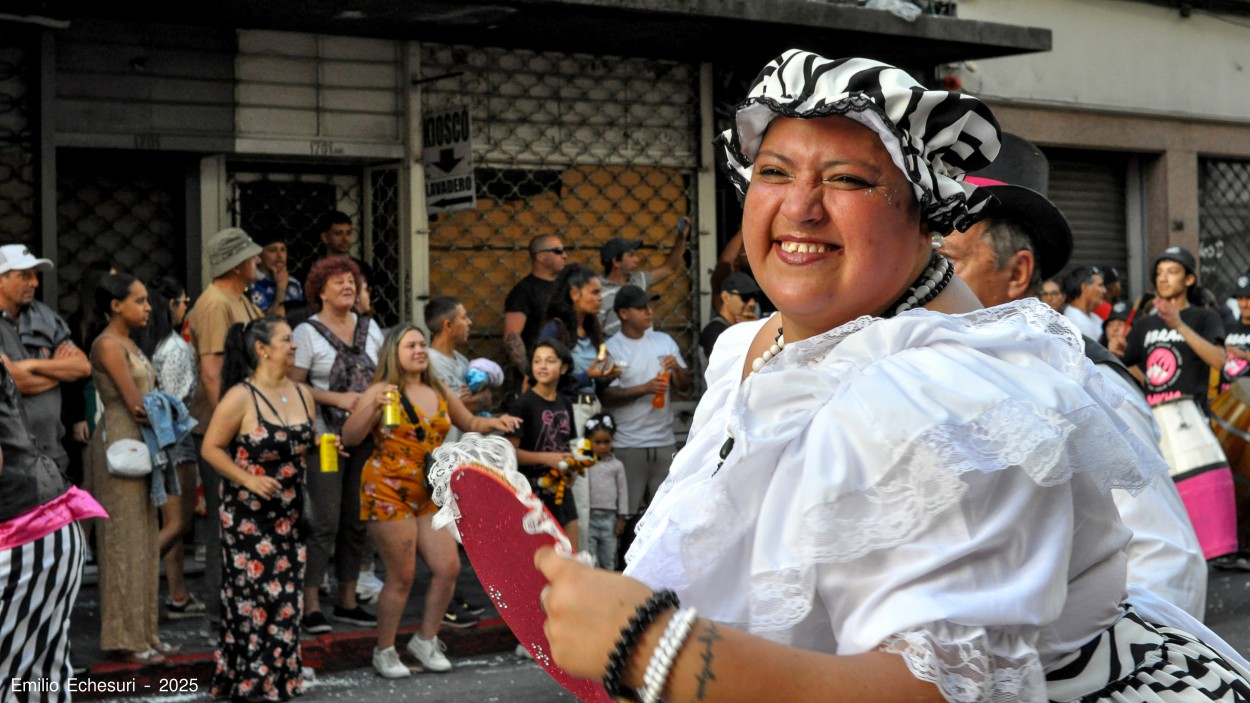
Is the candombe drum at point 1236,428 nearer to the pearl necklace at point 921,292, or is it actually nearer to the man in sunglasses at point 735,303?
the man in sunglasses at point 735,303

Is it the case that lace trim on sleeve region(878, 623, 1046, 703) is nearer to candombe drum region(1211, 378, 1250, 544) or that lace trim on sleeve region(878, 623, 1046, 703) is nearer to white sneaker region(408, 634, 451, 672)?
white sneaker region(408, 634, 451, 672)

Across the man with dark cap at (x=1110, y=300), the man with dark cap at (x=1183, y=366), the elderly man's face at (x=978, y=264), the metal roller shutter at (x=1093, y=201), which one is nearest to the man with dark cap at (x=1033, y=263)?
the elderly man's face at (x=978, y=264)

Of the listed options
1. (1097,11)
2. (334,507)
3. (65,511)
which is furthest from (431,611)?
(1097,11)

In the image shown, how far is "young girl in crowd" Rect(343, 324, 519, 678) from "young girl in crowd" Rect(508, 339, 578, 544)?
0.63 metres

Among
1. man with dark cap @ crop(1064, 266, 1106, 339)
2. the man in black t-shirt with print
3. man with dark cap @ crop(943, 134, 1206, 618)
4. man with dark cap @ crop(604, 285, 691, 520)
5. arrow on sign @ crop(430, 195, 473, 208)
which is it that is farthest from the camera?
man with dark cap @ crop(1064, 266, 1106, 339)

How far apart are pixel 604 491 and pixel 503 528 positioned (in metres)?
6.95

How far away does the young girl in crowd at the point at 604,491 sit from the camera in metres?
8.75

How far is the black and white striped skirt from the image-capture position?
197 centimetres

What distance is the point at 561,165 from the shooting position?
11.7 meters

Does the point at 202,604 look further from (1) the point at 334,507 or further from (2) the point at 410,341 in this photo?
(2) the point at 410,341

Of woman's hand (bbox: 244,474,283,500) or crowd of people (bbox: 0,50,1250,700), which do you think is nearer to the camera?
crowd of people (bbox: 0,50,1250,700)

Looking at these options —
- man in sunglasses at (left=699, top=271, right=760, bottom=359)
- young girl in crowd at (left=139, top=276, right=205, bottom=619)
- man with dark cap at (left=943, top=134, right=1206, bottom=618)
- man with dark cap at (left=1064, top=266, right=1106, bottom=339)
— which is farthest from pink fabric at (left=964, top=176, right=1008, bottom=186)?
man with dark cap at (left=1064, top=266, right=1106, bottom=339)

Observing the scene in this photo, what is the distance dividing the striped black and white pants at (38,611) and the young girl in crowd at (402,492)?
242 centimetres

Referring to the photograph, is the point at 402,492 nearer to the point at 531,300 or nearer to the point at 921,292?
the point at 531,300
